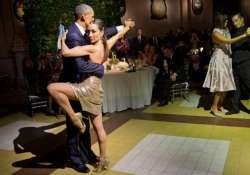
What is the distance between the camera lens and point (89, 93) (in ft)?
10.5

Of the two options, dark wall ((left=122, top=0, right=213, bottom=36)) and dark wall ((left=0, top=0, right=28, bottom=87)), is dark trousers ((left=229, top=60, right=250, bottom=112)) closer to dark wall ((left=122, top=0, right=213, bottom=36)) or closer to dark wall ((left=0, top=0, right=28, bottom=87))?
dark wall ((left=0, top=0, right=28, bottom=87))

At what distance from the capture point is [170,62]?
637 centimetres

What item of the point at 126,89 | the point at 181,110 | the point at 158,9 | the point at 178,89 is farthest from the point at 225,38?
the point at 158,9

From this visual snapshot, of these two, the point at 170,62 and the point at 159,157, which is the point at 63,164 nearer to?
the point at 159,157

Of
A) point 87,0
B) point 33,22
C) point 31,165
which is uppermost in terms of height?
point 87,0

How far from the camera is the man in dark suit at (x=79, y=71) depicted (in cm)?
318

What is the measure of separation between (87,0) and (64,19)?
872 millimetres

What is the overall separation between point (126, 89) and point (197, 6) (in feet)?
23.3

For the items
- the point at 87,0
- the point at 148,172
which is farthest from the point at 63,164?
the point at 87,0

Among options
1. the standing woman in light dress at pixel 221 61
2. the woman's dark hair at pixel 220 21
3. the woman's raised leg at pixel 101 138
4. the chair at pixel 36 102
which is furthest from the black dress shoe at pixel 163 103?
the woman's raised leg at pixel 101 138

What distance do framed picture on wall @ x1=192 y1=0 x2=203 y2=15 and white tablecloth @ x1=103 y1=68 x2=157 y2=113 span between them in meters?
6.49

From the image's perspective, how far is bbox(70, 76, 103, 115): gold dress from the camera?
316 centimetres

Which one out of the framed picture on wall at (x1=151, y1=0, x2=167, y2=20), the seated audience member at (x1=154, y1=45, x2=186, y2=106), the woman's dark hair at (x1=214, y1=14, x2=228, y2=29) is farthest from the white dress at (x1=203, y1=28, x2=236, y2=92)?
the framed picture on wall at (x1=151, y1=0, x2=167, y2=20)

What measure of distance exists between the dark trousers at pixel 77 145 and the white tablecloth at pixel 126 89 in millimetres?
2027
